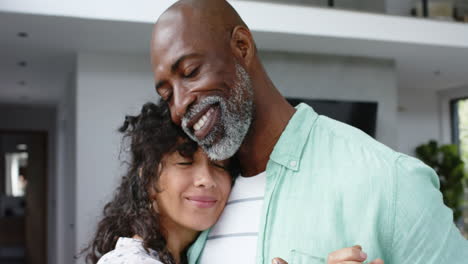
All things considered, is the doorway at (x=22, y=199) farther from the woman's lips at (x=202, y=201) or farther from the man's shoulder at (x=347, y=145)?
the man's shoulder at (x=347, y=145)

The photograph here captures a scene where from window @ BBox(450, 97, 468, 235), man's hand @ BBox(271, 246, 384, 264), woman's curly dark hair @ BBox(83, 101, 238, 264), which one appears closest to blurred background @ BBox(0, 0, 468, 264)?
window @ BBox(450, 97, 468, 235)

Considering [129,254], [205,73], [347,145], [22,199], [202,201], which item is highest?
[205,73]

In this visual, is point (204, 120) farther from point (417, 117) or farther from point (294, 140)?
point (417, 117)

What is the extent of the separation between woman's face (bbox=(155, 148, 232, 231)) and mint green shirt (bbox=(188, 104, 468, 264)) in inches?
6.4

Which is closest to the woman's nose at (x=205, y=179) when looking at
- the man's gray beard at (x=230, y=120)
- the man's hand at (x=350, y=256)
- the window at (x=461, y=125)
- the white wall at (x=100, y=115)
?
the man's gray beard at (x=230, y=120)

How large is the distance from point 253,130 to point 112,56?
4.78 meters

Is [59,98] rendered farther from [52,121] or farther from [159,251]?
[159,251]

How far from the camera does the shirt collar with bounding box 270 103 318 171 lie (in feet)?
3.58

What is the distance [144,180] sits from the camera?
4.15ft

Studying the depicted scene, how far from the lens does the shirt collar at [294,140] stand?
1092 mm

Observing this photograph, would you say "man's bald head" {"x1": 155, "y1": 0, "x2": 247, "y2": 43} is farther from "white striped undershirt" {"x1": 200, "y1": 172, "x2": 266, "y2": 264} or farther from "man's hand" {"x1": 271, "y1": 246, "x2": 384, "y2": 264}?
"man's hand" {"x1": 271, "y1": 246, "x2": 384, "y2": 264}

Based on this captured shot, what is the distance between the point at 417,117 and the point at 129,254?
832 cm

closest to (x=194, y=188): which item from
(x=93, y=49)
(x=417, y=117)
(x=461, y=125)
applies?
(x=93, y=49)

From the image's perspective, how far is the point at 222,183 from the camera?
4.02 ft
